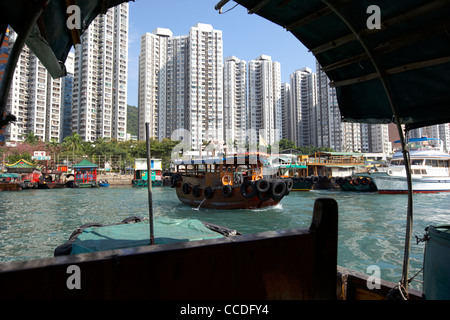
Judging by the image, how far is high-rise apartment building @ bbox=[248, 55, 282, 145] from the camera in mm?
80500

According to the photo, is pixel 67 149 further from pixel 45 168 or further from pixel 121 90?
pixel 121 90

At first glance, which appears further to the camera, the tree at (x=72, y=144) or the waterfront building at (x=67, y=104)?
the waterfront building at (x=67, y=104)

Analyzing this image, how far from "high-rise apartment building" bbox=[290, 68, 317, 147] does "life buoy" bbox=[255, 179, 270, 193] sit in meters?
75.6

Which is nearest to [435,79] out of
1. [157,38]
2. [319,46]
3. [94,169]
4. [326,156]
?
[319,46]

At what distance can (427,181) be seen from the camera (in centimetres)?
2133

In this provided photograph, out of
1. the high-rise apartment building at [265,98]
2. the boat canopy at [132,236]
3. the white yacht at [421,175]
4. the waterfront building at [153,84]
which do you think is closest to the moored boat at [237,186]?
the boat canopy at [132,236]

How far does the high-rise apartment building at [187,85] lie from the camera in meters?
70.7

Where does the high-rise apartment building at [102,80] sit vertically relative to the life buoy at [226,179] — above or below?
A: above

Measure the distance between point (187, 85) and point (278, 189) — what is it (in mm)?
65454

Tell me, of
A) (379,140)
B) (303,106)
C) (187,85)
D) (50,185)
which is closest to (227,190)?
(50,185)

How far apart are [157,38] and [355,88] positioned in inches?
3411

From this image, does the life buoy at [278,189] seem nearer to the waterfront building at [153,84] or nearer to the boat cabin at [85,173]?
the boat cabin at [85,173]

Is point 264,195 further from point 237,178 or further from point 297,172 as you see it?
point 297,172

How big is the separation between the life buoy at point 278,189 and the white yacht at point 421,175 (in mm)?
14146
